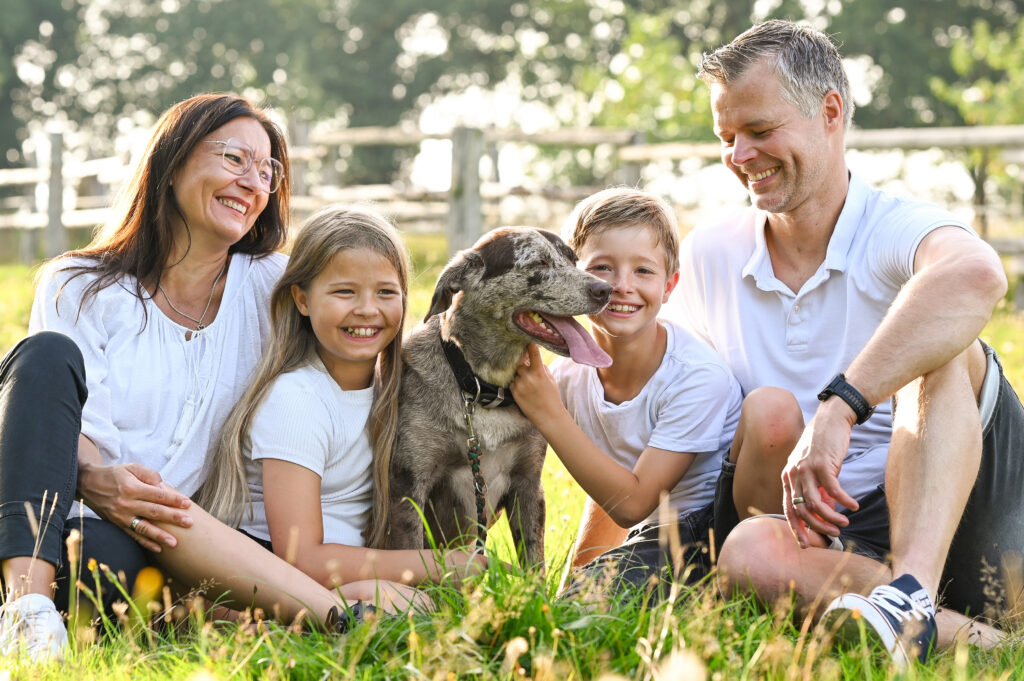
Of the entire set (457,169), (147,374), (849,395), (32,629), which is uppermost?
(457,169)

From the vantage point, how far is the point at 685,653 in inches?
87.3

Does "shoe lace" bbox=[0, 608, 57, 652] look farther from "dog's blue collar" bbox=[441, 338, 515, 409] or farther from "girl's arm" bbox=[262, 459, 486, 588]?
"dog's blue collar" bbox=[441, 338, 515, 409]

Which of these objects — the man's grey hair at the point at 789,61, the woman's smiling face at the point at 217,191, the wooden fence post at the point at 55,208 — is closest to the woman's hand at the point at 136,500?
the woman's smiling face at the point at 217,191

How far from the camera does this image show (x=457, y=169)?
38.4ft

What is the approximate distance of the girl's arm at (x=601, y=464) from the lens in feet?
11.0

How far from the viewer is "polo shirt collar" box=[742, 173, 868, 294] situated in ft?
11.2

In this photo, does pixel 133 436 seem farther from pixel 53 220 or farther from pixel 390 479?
pixel 53 220

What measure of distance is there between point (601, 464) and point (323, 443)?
34.0 inches

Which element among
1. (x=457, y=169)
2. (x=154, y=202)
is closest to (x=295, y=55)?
(x=457, y=169)

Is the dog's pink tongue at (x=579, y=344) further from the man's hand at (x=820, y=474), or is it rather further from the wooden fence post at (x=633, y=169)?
the wooden fence post at (x=633, y=169)

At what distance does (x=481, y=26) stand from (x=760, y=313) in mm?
32962

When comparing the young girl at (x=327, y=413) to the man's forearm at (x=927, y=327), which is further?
the young girl at (x=327, y=413)

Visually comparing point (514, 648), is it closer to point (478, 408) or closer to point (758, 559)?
point (758, 559)

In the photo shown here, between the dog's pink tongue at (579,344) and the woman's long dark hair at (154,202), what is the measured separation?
1.31 m
